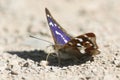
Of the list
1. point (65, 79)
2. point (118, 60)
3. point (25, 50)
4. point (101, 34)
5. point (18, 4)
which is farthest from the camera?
point (18, 4)

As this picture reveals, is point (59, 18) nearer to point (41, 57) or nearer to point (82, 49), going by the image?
point (41, 57)

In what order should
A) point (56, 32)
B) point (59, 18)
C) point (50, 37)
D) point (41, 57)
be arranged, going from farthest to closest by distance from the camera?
point (59, 18) → point (50, 37) → point (41, 57) → point (56, 32)

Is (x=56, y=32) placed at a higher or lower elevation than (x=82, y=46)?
higher

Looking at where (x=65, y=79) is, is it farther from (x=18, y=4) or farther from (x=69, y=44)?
(x=18, y=4)

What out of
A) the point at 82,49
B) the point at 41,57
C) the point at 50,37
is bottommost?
the point at 82,49

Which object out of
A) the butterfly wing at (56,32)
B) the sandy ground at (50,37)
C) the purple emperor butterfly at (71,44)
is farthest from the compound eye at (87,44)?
the butterfly wing at (56,32)

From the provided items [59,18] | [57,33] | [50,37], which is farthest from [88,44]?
[59,18]

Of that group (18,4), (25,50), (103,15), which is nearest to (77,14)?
(103,15)
